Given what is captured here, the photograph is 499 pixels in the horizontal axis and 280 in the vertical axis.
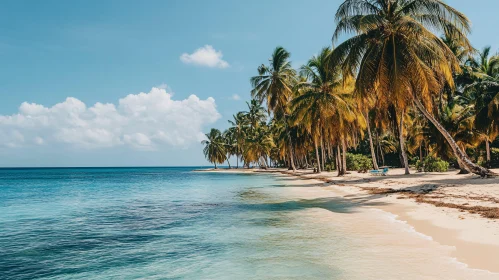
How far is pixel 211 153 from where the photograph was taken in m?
101

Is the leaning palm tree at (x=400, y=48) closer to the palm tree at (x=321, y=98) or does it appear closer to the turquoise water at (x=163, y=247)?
the turquoise water at (x=163, y=247)

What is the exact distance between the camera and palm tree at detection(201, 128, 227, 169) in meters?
101

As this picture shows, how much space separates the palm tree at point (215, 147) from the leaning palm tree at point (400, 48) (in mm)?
82677

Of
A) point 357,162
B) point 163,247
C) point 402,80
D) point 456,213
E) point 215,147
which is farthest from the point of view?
point 215,147

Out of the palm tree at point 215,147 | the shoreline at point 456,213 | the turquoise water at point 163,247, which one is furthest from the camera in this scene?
the palm tree at point 215,147

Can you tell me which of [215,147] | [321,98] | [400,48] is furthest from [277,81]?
[215,147]

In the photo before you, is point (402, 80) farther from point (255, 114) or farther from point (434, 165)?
point (255, 114)

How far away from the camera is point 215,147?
3971 inches

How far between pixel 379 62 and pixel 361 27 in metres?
2.04

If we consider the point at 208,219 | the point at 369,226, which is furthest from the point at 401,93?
the point at 208,219

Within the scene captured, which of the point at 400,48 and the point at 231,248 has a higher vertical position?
the point at 400,48

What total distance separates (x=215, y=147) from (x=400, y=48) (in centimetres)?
8566

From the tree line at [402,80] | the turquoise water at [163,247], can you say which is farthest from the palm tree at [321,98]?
the turquoise water at [163,247]

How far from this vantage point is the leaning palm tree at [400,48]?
659 inches
